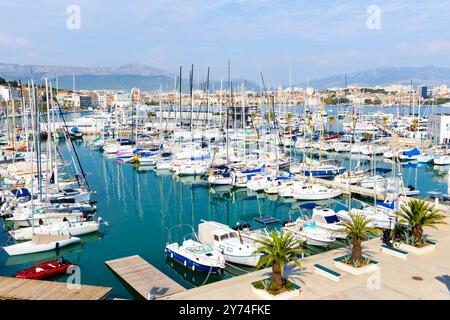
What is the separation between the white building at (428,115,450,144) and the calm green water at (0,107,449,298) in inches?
475

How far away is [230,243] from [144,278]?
5.33 meters

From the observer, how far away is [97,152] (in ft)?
226

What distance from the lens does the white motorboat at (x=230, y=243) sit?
22188 mm

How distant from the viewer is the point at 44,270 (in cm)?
2127

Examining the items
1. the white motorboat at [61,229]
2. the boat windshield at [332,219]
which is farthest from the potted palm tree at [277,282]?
the white motorboat at [61,229]

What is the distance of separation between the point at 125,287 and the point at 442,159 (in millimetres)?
48521

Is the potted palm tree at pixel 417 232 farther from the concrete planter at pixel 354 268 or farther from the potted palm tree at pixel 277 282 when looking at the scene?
the potted palm tree at pixel 277 282

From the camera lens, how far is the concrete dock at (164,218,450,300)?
51.0ft

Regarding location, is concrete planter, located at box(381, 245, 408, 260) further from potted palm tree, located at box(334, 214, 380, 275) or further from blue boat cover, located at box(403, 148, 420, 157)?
blue boat cover, located at box(403, 148, 420, 157)
